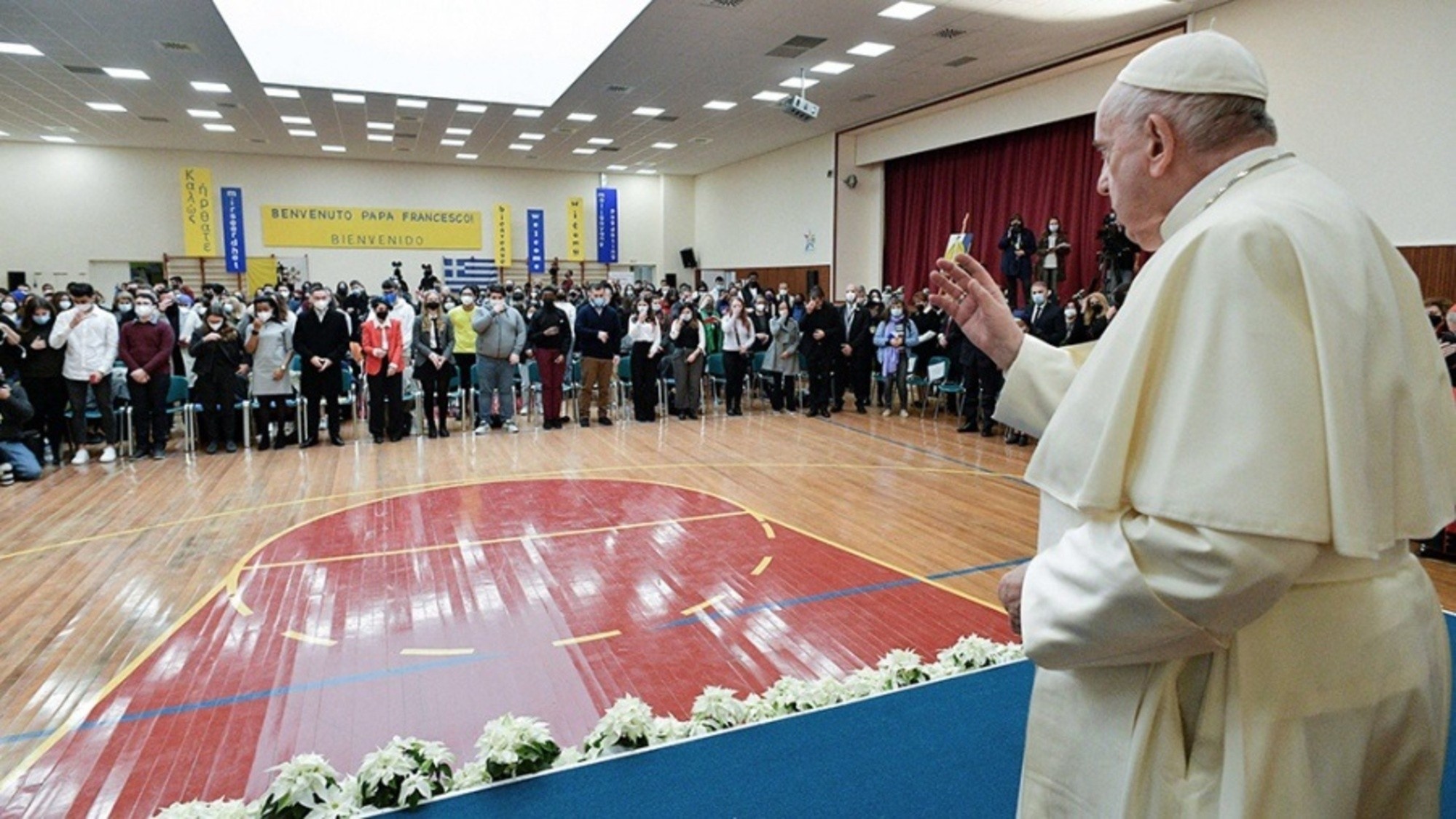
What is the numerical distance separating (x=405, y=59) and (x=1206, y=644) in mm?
15397

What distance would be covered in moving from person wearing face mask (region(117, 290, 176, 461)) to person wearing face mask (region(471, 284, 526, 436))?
324 cm

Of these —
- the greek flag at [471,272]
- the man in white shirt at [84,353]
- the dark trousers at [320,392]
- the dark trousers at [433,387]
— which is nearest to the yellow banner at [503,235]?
the greek flag at [471,272]

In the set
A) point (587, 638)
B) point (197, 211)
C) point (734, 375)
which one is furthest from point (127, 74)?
point (587, 638)

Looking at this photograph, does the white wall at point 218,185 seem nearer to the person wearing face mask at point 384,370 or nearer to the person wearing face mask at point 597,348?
the person wearing face mask at point 597,348

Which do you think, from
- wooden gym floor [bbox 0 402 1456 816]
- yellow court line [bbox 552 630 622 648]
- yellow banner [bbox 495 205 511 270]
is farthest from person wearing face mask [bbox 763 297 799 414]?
yellow banner [bbox 495 205 511 270]

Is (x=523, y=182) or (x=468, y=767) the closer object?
(x=468, y=767)

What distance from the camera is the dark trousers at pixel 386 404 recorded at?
388 inches

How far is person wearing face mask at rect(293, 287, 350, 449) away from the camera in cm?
937

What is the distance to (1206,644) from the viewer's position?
98 centimetres

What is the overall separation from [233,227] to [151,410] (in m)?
14.1

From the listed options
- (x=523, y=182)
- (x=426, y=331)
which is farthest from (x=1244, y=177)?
(x=523, y=182)

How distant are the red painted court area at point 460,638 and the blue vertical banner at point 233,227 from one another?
1742cm

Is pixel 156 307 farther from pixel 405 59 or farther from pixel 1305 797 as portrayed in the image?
pixel 1305 797

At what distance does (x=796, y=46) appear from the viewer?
11609 millimetres
